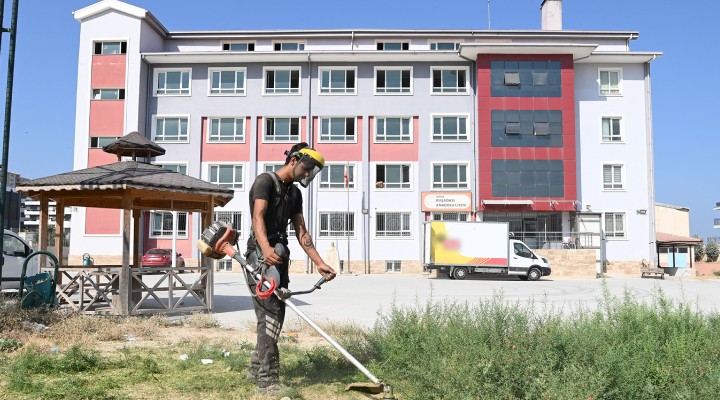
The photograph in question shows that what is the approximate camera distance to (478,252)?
30.4 metres

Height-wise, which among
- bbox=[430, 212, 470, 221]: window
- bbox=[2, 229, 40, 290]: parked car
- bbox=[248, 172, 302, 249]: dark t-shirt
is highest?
bbox=[430, 212, 470, 221]: window

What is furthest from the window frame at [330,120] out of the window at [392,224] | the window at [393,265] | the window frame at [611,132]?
the window frame at [611,132]

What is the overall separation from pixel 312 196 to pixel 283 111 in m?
5.96

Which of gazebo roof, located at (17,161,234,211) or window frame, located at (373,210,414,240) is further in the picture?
window frame, located at (373,210,414,240)

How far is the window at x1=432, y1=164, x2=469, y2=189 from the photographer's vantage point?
126ft

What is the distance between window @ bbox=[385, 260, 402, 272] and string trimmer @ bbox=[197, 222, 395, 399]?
32.4 metres

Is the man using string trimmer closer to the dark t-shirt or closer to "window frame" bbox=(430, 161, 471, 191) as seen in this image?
the dark t-shirt

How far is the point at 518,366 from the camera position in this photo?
183 inches

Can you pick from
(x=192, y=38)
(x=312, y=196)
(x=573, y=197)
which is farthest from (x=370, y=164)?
(x=192, y=38)

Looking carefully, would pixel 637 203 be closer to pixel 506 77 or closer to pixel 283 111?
A: pixel 506 77

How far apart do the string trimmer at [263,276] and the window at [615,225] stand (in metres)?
36.0

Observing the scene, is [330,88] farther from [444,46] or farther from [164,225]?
[164,225]

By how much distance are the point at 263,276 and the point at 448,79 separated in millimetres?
35674

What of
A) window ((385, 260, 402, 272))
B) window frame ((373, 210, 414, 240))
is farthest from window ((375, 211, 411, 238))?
window ((385, 260, 402, 272))
